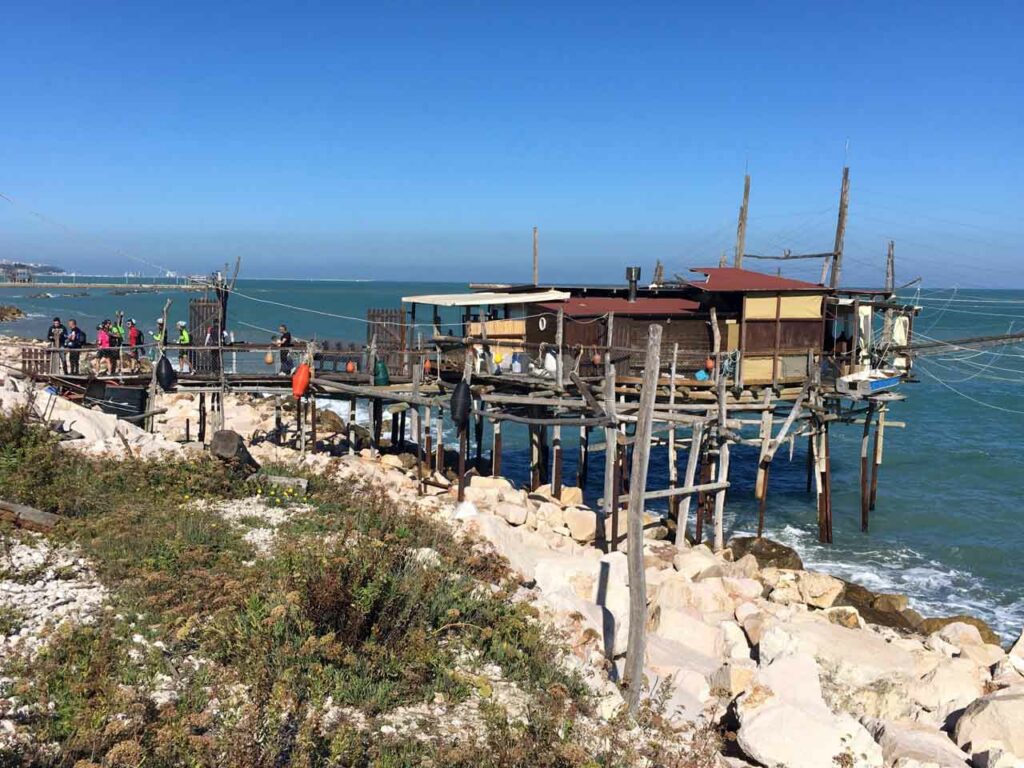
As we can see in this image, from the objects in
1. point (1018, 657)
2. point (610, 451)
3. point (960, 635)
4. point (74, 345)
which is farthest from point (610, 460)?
point (74, 345)

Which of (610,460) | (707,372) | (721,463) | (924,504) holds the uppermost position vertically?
(707,372)

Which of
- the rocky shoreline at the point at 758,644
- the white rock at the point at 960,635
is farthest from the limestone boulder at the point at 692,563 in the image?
the white rock at the point at 960,635

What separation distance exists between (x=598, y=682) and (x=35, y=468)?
9.64 meters

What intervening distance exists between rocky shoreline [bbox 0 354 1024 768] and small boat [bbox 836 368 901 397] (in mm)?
4976

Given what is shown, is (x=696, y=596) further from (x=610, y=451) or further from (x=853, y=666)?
(x=610, y=451)

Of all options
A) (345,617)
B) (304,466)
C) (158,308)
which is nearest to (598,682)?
(345,617)

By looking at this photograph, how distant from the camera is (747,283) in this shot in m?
21.0

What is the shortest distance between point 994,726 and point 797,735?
3.09 meters

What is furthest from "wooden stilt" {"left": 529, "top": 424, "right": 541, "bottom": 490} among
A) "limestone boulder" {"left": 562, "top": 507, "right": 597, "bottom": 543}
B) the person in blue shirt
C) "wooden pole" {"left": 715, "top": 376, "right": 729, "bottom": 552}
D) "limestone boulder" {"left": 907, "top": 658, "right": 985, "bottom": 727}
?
"limestone boulder" {"left": 907, "top": 658, "right": 985, "bottom": 727}

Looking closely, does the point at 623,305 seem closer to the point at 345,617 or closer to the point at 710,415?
the point at 710,415

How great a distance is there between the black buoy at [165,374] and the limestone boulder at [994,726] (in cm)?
1874

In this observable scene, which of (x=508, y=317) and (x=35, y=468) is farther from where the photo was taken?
(x=508, y=317)

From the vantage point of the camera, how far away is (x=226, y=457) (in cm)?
1555

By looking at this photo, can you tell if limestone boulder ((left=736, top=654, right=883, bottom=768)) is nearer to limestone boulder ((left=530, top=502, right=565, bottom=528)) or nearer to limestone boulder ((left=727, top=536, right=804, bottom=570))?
limestone boulder ((left=530, top=502, right=565, bottom=528))
